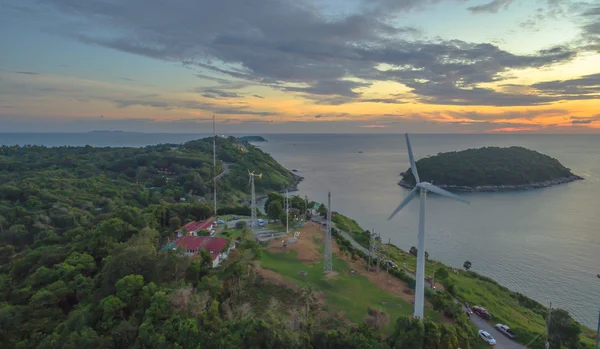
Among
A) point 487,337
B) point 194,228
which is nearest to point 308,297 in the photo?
point 487,337

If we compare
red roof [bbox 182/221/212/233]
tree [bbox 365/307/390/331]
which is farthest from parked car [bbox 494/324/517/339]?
red roof [bbox 182/221/212/233]

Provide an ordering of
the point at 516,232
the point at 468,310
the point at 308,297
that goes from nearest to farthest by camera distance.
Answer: the point at 308,297 < the point at 468,310 < the point at 516,232

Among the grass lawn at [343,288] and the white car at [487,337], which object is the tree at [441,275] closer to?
the grass lawn at [343,288]

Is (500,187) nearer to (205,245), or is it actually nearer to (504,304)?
(504,304)

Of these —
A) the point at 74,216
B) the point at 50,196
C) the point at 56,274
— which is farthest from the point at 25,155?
the point at 56,274

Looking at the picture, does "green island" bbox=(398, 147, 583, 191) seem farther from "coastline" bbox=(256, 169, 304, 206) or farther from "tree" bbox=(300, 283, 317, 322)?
"tree" bbox=(300, 283, 317, 322)
